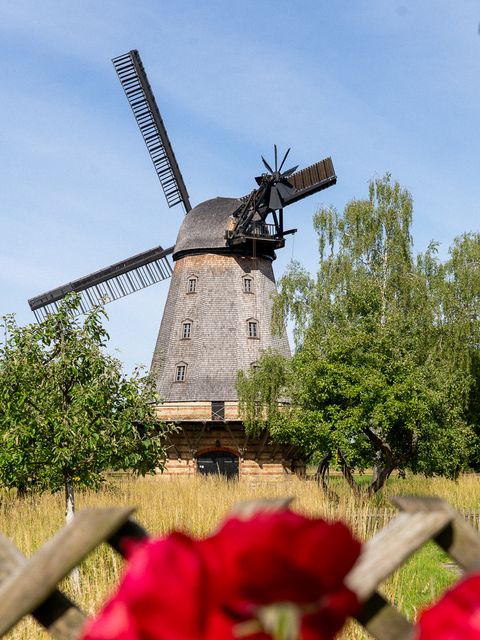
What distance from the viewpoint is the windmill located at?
97.0ft

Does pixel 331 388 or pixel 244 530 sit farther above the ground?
pixel 331 388

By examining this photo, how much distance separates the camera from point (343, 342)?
20078 mm

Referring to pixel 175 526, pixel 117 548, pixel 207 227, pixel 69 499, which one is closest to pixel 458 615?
pixel 117 548

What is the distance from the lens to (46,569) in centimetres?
128

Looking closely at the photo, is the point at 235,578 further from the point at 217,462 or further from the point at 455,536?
the point at 217,462

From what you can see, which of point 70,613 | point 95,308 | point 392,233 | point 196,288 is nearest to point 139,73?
point 196,288

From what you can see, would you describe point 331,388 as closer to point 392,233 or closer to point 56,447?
point 392,233

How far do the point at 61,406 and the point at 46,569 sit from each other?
32.9 feet

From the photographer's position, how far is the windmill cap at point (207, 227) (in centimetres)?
3120

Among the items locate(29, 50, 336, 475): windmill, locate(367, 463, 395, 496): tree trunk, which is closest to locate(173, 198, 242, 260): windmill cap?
locate(29, 50, 336, 475): windmill

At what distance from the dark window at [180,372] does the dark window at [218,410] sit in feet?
5.39

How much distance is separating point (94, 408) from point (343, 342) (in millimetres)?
10410

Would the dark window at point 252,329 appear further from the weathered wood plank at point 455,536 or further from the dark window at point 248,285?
the weathered wood plank at point 455,536

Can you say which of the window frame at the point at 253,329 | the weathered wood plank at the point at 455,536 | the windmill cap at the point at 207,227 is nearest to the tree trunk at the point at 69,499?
the weathered wood plank at the point at 455,536
